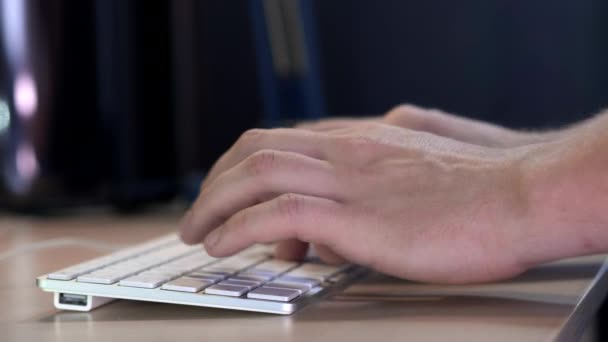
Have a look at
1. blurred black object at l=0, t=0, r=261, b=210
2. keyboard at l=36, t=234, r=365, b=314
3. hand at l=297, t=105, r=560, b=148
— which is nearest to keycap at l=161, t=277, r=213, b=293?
keyboard at l=36, t=234, r=365, b=314

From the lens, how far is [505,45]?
1271 mm

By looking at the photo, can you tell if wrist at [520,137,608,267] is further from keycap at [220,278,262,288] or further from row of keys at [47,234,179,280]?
row of keys at [47,234,179,280]

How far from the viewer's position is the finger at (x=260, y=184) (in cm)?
54

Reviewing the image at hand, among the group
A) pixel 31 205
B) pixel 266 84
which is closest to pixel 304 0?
pixel 266 84

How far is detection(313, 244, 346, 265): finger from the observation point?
0.56m

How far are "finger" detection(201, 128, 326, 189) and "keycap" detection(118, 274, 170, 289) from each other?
131 millimetres

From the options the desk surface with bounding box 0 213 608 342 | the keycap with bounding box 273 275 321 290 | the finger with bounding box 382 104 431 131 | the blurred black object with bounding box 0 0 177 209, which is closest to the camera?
the desk surface with bounding box 0 213 608 342

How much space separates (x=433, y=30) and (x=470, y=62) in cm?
8

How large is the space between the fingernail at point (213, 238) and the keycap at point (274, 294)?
7cm

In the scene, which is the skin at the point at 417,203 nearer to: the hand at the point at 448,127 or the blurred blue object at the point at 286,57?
the hand at the point at 448,127

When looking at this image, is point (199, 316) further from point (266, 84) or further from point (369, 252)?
point (266, 84)

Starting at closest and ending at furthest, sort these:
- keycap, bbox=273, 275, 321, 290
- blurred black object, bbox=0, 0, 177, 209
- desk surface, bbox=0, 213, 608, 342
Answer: desk surface, bbox=0, 213, 608, 342 < keycap, bbox=273, 275, 321, 290 < blurred black object, bbox=0, 0, 177, 209

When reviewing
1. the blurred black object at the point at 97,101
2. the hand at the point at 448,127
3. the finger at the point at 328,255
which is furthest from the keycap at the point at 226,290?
the blurred black object at the point at 97,101

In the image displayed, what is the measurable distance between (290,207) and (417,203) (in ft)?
0.27
